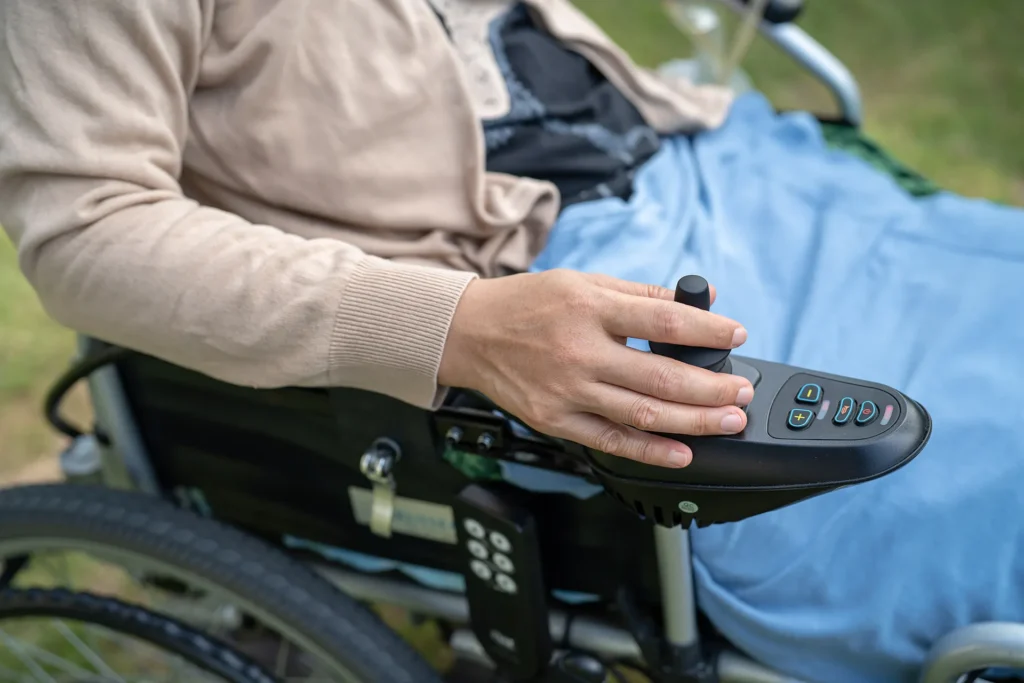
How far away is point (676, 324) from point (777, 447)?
10cm

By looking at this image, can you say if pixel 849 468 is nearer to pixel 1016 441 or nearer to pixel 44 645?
pixel 1016 441

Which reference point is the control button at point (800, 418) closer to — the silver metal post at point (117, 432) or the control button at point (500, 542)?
the control button at point (500, 542)

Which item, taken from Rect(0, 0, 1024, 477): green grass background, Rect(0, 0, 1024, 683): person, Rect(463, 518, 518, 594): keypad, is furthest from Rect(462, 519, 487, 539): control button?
Rect(0, 0, 1024, 477): green grass background

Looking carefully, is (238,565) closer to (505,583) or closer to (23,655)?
(505,583)

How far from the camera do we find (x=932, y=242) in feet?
2.81

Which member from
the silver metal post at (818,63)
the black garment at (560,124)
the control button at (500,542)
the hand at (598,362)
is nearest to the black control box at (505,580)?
the control button at (500,542)

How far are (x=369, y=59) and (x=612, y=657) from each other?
0.55 m

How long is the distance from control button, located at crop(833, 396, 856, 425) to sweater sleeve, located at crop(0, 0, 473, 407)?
259mm

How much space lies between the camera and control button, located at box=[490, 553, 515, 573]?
0.70 meters

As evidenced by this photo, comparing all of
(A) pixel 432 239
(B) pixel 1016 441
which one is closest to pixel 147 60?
(A) pixel 432 239

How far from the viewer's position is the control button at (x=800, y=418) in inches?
21.8

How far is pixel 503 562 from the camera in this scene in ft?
2.29

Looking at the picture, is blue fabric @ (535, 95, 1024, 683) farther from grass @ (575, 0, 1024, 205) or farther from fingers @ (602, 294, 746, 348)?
grass @ (575, 0, 1024, 205)

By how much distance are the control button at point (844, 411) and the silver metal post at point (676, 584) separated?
14cm
